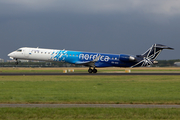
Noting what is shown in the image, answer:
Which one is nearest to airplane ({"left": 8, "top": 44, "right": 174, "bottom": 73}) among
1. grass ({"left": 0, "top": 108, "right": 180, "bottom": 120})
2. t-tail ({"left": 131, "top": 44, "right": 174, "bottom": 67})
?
t-tail ({"left": 131, "top": 44, "right": 174, "bottom": 67})

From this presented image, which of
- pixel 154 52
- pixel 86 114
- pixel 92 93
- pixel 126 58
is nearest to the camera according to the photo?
pixel 86 114

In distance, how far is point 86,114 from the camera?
11.4m

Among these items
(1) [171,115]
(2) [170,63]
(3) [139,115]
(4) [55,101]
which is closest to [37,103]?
(4) [55,101]

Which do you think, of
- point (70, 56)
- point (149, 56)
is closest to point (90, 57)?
point (70, 56)

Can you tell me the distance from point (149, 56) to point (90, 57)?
11.3 meters

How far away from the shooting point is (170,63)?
131625mm

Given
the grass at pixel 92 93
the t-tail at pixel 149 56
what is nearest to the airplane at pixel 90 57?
the t-tail at pixel 149 56

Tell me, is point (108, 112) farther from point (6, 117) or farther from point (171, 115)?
point (6, 117)

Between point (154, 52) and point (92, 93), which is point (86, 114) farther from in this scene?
point (154, 52)

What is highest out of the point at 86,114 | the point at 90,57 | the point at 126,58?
the point at 90,57

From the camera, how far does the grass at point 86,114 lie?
35.4 feet

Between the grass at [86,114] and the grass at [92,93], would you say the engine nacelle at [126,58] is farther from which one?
the grass at [86,114]

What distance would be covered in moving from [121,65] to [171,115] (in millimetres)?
36257

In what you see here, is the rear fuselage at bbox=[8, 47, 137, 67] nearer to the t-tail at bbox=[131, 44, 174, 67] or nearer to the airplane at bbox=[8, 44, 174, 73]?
the airplane at bbox=[8, 44, 174, 73]
